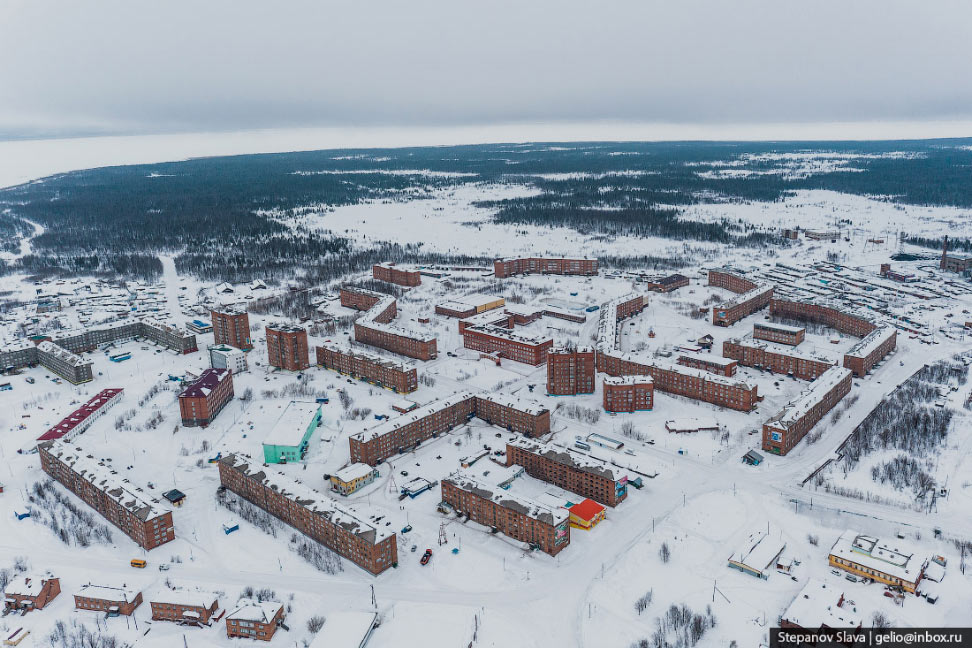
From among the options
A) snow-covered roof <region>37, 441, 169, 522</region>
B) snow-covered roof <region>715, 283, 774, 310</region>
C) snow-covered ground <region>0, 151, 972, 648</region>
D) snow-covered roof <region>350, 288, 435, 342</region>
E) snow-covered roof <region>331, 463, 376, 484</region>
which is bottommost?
snow-covered ground <region>0, 151, 972, 648</region>

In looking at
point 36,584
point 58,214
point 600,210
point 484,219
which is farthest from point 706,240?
point 58,214

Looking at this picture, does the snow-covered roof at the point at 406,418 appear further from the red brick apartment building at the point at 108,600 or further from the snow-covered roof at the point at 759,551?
the snow-covered roof at the point at 759,551

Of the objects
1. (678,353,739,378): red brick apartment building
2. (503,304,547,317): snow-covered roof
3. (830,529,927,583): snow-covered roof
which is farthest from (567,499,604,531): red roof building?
(503,304,547,317): snow-covered roof

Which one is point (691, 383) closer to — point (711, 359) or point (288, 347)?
point (711, 359)

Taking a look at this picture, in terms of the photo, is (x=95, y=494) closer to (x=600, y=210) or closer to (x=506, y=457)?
(x=506, y=457)

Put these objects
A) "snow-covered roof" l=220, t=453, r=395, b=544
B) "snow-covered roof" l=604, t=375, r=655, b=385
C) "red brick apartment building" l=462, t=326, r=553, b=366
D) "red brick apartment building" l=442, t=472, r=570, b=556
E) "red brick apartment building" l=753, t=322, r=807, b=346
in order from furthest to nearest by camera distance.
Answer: "red brick apartment building" l=753, t=322, r=807, b=346 → "red brick apartment building" l=462, t=326, r=553, b=366 → "snow-covered roof" l=604, t=375, r=655, b=385 → "red brick apartment building" l=442, t=472, r=570, b=556 → "snow-covered roof" l=220, t=453, r=395, b=544

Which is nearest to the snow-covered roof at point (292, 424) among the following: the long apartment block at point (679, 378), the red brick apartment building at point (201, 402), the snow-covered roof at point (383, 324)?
the red brick apartment building at point (201, 402)

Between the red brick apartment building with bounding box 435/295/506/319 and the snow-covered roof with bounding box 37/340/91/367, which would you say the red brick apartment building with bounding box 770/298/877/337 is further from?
the snow-covered roof with bounding box 37/340/91/367
